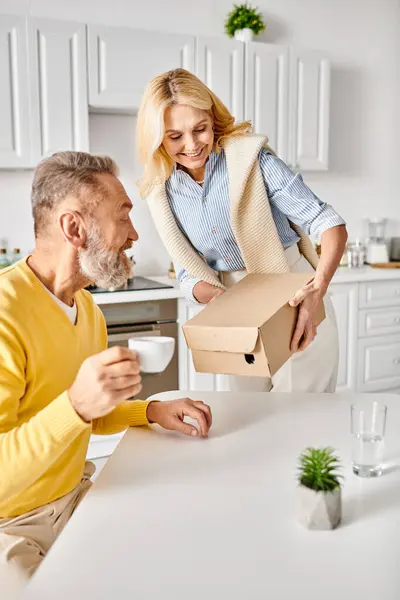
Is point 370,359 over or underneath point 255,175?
underneath

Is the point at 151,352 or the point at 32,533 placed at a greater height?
the point at 151,352

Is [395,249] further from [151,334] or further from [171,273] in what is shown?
[151,334]

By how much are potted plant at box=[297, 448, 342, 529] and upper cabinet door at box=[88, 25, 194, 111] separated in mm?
2615

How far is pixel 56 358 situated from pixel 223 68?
2.59 meters

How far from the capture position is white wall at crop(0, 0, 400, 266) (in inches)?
149

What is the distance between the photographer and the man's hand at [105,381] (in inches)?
41.7

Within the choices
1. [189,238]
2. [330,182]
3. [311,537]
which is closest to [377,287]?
[330,182]

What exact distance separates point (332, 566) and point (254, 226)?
1214 millimetres

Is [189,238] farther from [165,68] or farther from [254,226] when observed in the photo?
[165,68]

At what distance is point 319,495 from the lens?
98cm

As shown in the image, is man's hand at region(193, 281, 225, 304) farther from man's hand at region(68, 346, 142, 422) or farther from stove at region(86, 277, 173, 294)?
stove at region(86, 277, 173, 294)

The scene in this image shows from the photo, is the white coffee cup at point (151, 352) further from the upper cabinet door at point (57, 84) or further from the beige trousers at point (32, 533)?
the upper cabinet door at point (57, 84)

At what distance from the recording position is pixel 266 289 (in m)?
1.55

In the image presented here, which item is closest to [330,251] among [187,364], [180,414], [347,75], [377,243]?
[180,414]
